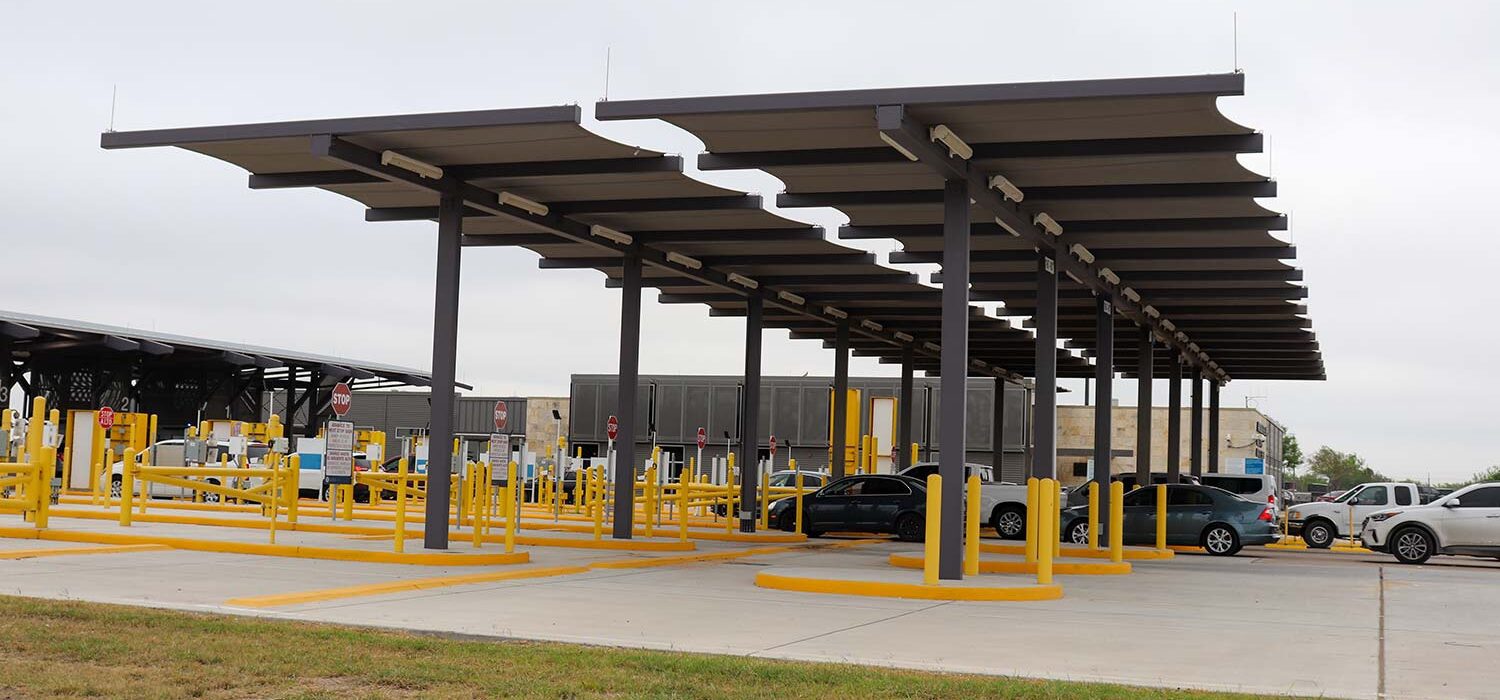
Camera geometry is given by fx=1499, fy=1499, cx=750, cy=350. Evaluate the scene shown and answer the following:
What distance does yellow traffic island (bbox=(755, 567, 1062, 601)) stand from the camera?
53.1 ft

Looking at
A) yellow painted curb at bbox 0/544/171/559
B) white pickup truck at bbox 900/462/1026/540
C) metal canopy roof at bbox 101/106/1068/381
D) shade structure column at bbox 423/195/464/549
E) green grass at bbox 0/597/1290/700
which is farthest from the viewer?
white pickup truck at bbox 900/462/1026/540

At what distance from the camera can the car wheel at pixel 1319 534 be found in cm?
3300

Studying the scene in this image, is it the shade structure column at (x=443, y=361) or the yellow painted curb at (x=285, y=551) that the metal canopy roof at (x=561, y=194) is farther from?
the yellow painted curb at (x=285, y=551)

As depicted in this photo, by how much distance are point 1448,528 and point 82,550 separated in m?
21.8

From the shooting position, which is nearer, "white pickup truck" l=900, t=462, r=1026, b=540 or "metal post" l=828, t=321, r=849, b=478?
"white pickup truck" l=900, t=462, r=1026, b=540

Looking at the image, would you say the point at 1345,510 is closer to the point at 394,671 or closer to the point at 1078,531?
the point at 1078,531

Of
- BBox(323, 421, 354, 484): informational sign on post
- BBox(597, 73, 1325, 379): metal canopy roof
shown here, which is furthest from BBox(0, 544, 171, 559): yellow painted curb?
BBox(597, 73, 1325, 379): metal canopy roof

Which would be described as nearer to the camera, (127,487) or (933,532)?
(933,532)

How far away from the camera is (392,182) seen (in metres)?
19.5

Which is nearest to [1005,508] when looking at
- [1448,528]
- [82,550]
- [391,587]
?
[1448,528]

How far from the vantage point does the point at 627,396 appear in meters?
24.0

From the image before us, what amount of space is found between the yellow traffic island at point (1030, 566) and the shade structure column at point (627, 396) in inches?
193

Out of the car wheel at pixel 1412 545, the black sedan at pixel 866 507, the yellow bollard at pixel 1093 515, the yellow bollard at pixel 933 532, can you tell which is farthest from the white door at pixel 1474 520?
the yellow bollard at pixel 933 532

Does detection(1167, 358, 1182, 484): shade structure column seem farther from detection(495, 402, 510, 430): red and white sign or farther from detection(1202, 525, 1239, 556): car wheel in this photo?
detection(495, 402, 510, 430): red and white sign
